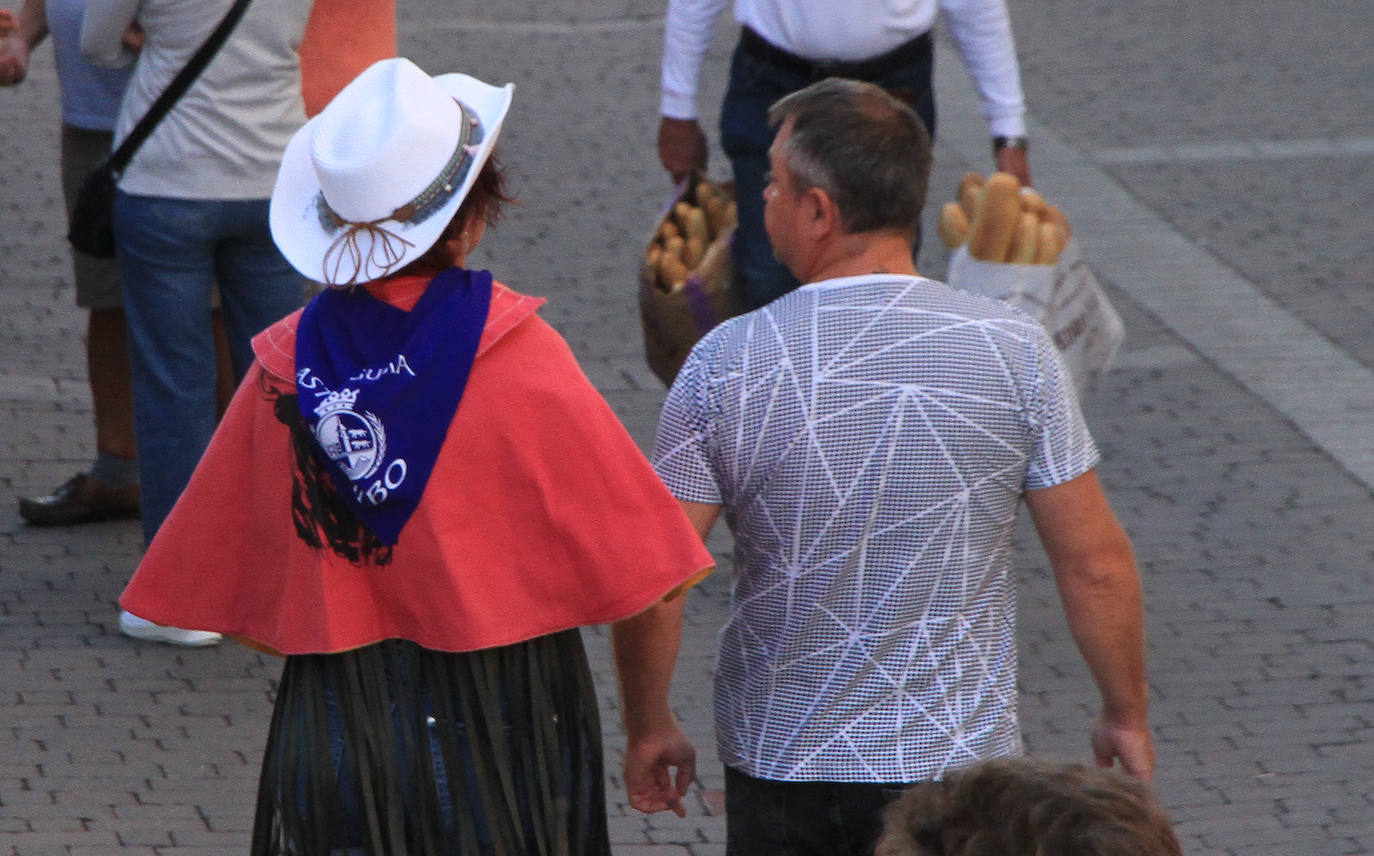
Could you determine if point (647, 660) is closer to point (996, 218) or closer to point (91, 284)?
point (996, 218)

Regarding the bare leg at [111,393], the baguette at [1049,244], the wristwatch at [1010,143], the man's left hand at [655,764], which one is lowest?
the bare leg at [111,393]

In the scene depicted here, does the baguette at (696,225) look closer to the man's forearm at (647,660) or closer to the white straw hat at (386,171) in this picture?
the man's forearm at (647,660)

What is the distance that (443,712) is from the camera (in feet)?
8.43

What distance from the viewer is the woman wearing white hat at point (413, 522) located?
8.09 ft

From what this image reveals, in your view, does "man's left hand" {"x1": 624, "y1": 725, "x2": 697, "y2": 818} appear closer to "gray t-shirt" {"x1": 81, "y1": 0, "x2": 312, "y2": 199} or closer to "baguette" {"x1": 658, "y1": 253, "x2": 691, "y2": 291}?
"gray t-shirt" {"x1": 81, "y1": 0, "x2": 312, "y2": 199}

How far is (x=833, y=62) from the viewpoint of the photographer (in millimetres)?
5020

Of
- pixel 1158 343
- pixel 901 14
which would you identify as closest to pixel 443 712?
pixel 901 14

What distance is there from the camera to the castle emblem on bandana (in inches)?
96.5

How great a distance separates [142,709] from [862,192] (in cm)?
254

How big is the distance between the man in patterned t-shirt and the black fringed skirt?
10.1 inches

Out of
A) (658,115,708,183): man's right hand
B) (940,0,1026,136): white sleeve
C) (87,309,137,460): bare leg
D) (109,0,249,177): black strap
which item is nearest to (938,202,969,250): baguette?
(940,0,1026,136): white sleeve

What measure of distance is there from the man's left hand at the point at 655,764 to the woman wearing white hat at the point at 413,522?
0.78 feet

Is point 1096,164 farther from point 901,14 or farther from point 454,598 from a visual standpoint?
point 454,598

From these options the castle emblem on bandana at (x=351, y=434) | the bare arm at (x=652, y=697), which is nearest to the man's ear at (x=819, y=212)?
the bare arm at (x=652, y=697)
